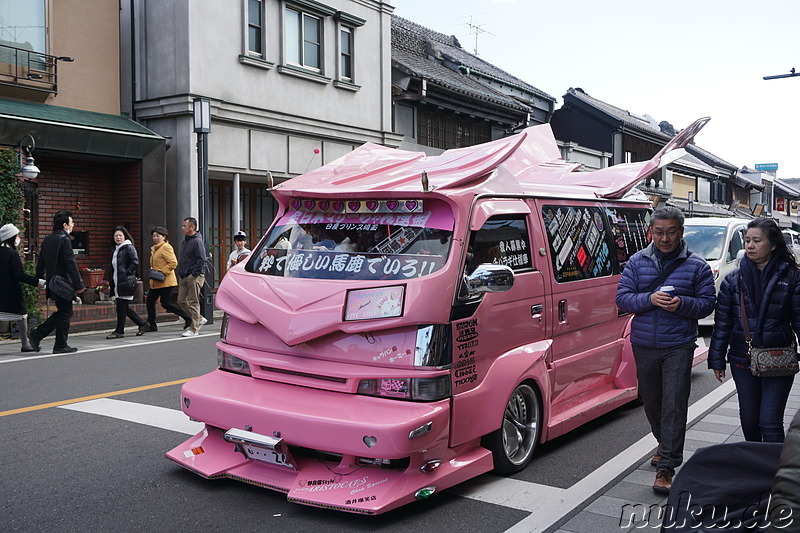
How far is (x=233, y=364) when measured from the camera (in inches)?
204

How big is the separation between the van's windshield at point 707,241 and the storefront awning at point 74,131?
36.2ft

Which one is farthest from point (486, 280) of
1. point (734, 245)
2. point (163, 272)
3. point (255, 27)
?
point (255, 27)

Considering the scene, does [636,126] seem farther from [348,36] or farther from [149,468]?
[149,468]

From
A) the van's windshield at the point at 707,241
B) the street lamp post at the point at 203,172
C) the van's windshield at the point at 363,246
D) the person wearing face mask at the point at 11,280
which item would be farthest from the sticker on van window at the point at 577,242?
the street lamp post at the point at 203,172

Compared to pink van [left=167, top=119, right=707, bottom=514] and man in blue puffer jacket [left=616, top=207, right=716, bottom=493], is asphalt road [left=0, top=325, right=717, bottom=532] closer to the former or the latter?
pink van [left=167, top=119, right=707, bottom=514]

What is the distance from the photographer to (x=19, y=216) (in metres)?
12.7

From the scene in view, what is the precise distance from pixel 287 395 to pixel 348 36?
61.9ft

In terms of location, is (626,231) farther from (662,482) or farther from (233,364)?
(233,364)

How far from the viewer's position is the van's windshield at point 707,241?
13.3 m

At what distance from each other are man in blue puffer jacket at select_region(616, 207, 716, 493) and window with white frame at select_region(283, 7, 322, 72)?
1630 centimetres

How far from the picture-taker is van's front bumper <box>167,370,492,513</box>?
14.0 feet

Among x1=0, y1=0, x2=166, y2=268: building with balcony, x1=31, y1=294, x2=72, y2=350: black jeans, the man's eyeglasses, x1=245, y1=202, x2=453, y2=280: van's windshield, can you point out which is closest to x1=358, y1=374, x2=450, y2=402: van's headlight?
x1=245, y1=202, x2=453, y2=280: van's windshield

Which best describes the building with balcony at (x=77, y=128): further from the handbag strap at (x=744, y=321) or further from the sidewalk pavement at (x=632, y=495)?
the handbag strap at (x=744, y=321)

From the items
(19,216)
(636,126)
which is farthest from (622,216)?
(636,126)
